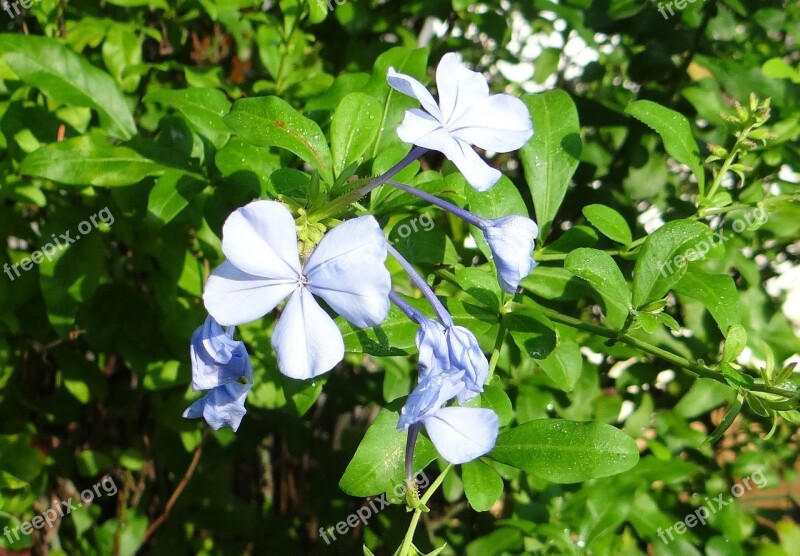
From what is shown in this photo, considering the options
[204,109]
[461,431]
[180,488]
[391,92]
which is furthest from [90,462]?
[461,431]

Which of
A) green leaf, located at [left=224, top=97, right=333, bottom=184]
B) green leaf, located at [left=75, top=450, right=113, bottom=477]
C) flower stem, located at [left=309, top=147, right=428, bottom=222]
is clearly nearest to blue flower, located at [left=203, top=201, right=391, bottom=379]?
flower stem, located at [left=309, top=147, right=428, bottom=222]

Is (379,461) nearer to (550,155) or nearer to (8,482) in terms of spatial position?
(550,155)

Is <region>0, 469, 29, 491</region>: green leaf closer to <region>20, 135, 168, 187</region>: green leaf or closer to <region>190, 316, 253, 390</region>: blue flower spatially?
<region>20, 135, 168, 187</region>: green leaf

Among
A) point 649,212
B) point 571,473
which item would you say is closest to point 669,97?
point 649,212

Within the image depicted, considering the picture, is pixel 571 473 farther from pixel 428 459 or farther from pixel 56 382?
pixel 56 382

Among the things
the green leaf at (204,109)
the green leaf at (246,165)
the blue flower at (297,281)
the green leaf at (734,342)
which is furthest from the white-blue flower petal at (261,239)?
the green leaf at (734,342)
